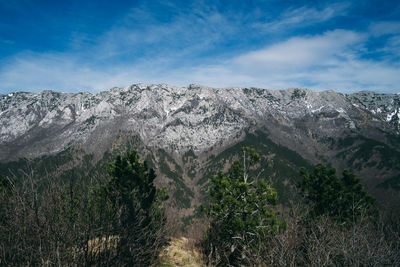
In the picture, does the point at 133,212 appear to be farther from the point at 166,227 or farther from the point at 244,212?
the point at 244,212

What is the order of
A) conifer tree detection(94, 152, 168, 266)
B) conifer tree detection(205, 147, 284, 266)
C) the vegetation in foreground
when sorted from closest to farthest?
the vegetation in foreground, conifer tree detection(94, 152, 168, 266), conifer tree detection(205, 147, 284, 266)

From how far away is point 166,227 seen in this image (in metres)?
18.7

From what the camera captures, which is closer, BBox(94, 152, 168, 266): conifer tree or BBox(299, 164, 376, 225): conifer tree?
BBox(94, 152, 168, 266): conifer tree

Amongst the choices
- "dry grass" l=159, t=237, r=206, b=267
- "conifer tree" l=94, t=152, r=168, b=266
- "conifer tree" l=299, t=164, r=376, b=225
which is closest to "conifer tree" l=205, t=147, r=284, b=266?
"dry grass" l=159, t=237, r=206, b=267

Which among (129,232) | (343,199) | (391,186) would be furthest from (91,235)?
(391,186)

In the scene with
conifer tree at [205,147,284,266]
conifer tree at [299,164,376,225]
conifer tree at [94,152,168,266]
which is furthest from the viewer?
conifer tree at [299,164,376,225]

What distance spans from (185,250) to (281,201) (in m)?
157

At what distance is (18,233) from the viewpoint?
7.43 m

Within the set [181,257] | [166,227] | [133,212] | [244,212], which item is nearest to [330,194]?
[244,212]

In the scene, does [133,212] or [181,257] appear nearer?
[133,212]

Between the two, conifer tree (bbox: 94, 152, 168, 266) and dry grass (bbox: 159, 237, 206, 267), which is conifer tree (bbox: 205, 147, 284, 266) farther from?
conifer tree (bbox: 94, 152, 168, 266)

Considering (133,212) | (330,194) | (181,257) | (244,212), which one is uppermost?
(133,212)

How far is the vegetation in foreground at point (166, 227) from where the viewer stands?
7602mm

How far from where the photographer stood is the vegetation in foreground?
24.9ft
